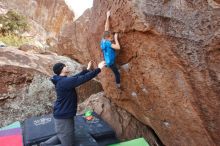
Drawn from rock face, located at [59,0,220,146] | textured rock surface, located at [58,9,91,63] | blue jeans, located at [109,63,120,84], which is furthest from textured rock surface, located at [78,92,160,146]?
textured rock surface, located at [58,9,91,63]

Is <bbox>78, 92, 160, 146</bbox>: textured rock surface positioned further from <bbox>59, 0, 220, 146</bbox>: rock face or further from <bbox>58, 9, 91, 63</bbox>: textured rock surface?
<bbox>58, 9, 91, 63</bbox>: textured rock surface

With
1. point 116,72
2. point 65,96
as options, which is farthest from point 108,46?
point 65,96

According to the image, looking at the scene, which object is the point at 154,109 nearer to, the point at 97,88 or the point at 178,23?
the point at 178,23

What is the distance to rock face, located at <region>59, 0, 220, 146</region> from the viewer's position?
4457mm

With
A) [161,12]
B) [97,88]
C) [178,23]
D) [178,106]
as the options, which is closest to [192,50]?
[178,23]

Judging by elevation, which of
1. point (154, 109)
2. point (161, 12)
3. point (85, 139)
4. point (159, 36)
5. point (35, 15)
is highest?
point (35, 15)

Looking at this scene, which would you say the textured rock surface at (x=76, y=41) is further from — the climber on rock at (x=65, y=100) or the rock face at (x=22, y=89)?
the climber on rock at (x=65, y=100)

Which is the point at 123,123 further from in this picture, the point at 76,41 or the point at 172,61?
the point at 76,41

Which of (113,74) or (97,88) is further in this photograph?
(97,88)

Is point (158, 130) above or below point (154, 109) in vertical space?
below

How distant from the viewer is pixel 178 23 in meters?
4.62

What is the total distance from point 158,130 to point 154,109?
0.67 metres

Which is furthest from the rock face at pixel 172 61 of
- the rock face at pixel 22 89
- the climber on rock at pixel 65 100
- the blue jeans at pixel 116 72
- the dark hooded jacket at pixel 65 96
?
the rock face at pixel 22 89

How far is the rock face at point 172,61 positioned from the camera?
4.46 metres
